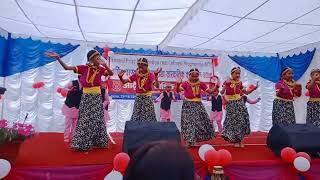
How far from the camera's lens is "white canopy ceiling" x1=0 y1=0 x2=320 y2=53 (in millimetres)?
4309

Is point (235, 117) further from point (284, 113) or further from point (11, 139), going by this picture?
point (11, 139)

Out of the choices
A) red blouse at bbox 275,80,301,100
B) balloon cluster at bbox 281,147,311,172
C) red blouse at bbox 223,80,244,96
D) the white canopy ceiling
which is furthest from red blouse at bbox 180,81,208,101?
balloon cluster at bbox 281,147,311,172

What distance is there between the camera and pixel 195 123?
14.0 feet

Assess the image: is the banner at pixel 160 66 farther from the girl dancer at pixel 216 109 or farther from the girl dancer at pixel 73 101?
the girl dancer at pixel 73 101

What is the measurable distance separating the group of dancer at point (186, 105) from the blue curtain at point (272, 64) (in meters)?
2.59

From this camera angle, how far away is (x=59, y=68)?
20.6ft

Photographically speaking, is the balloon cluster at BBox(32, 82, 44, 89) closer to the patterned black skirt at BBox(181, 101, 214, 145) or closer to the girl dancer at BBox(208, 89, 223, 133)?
the patterned black skirt at BBox(181, 101, 214, 145)

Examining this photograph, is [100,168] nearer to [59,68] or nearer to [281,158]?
[281,158]

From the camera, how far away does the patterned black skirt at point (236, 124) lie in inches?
169

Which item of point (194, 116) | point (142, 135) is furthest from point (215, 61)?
point (142, 135)

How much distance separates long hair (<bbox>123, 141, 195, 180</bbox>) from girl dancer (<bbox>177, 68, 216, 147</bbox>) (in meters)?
3.56

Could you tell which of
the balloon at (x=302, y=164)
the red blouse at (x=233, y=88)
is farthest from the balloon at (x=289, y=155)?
the red blouse at (x=233, y=88)

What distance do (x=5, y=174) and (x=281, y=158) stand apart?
2.74 metres

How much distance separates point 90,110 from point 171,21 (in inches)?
89.6
